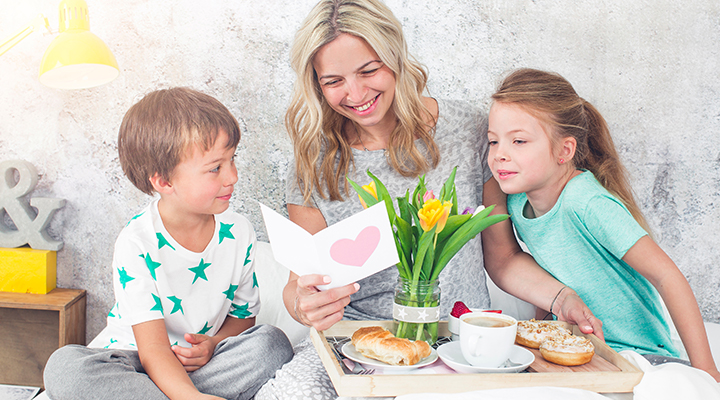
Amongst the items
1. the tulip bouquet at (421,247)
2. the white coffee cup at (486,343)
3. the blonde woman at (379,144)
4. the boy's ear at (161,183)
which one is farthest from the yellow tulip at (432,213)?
the boy's ear at (161,183)

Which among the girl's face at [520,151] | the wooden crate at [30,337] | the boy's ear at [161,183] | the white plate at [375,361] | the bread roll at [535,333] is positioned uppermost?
the girl's face at [520,151]

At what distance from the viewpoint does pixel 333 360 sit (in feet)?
2.67

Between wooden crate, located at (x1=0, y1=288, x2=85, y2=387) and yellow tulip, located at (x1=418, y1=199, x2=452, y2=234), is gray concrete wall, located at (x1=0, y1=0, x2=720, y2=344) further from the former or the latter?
yellow tulip, located at (x1=418, y1=199, x2=452, y2=234)

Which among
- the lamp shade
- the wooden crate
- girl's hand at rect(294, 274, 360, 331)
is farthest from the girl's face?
the wooden crate

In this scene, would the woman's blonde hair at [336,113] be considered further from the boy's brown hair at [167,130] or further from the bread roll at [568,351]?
the bread roll at [568,351]

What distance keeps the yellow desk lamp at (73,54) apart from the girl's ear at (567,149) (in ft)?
4.56

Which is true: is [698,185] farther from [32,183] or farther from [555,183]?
[32,183]

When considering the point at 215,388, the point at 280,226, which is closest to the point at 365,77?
the point at 280,226

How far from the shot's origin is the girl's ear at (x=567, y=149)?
1.26m

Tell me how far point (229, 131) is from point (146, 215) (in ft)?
0.96

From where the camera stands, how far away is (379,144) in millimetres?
1369

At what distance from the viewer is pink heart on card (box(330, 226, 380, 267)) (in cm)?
76

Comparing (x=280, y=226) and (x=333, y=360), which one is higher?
(x=280, y=226)

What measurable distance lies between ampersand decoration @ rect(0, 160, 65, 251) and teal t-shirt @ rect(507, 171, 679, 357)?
5.73ft
